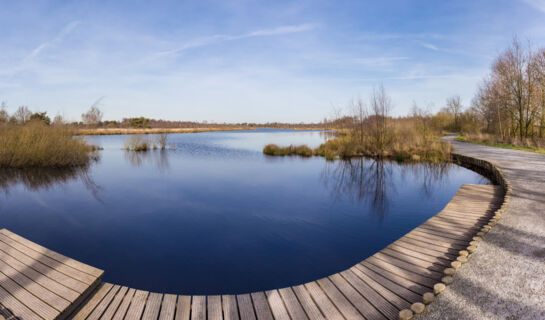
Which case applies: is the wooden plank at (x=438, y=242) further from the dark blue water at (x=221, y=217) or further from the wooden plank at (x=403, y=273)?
the wooden plank at (x=403, y=273)

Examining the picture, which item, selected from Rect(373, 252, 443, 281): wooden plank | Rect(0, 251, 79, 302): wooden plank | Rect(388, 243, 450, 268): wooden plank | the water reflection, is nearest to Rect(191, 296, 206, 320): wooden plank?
Rect(0, 251, 79, 302): wooden plank

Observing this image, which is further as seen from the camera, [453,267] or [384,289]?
[453,267]

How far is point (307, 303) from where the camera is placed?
8.17ft

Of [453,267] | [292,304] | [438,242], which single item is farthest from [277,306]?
[438,242]

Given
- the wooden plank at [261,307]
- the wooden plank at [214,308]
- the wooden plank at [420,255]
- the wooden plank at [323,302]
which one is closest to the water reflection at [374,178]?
the wooden plank at [420,255]

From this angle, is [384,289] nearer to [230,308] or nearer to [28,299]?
[230,308]

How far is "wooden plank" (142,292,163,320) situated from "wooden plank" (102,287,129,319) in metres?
0.28

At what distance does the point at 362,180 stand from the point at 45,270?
976 centimetres

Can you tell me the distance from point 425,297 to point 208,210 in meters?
5.73

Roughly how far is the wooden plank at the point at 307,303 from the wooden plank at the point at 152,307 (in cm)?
137

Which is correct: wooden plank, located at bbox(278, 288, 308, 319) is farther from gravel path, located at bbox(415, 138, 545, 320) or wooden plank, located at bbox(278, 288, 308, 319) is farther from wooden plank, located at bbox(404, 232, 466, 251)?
wooden plank, located at bbox(404, 232, 466, 251)

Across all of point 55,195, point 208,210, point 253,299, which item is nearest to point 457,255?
point 253,299

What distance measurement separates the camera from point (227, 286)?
145 inches

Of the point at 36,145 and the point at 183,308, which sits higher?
the point at 36,145
